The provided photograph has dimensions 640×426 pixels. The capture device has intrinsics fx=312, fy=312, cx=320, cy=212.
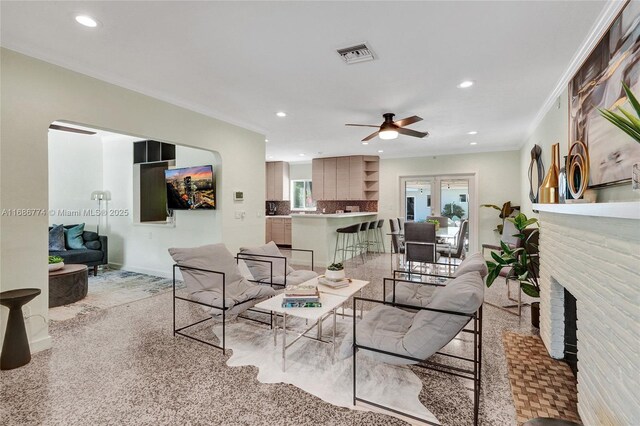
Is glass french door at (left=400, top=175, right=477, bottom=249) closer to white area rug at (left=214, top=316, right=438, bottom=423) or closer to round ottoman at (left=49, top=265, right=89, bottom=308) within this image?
white area rug at (left=214, top=316, right=438, bottom=423)

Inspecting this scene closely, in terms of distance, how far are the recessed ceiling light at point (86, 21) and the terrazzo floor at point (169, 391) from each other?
260 centimetres

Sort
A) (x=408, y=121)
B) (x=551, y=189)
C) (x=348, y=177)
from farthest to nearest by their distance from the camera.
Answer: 1. (x=348, y=177)
2. (x=408, y=121)
3. (x=551, y=189)

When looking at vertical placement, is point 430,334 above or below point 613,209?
below

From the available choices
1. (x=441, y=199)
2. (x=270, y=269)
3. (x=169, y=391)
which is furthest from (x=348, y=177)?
(x=169, y=391)

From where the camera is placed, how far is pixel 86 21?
2246mm

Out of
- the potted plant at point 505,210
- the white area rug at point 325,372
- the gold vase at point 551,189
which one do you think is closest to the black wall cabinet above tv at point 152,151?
the white area rug at point 325,372

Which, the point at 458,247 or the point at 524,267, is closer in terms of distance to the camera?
the point at 524,267

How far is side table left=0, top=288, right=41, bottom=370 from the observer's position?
2416 mm

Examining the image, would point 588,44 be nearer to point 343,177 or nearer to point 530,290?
point 530,290

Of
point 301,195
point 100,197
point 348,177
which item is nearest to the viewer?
point 100,197

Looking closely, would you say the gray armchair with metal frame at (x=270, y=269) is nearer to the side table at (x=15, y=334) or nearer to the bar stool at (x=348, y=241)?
the side table at (x=15, y=334)

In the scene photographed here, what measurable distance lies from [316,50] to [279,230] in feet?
22.8

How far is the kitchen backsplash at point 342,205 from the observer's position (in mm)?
8391

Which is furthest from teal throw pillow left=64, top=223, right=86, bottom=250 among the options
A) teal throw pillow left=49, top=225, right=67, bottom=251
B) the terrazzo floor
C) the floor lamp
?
the terrazzo floor
